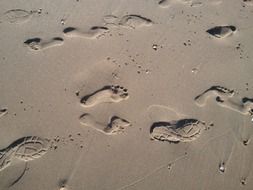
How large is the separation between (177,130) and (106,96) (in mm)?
1355

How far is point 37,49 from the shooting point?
6016mm

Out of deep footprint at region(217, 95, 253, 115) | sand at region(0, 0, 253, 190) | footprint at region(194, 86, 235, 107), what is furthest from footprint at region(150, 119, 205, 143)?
deep footprint at region(217, 95, 253, 115)

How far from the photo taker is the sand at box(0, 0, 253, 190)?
5.01 meters

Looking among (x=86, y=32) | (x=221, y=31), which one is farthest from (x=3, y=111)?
(x=221, y=31)

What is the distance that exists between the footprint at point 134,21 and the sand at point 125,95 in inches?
0.8

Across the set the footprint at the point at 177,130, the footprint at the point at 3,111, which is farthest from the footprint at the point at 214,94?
the footprint at the point at 3,111

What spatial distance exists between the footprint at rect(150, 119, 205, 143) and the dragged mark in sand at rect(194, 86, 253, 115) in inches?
17.1

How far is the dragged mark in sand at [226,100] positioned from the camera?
5604 millimetres

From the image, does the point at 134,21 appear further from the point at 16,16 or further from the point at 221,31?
the point at 16,16

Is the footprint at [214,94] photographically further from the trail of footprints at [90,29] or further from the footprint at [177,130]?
the trail of footprints at [90,29]

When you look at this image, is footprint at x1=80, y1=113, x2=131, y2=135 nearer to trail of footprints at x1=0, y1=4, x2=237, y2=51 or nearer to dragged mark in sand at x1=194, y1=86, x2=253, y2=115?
dragged mark in sand at x1=194, y1=86, x2=253, y2=115

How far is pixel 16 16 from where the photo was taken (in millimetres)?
6426

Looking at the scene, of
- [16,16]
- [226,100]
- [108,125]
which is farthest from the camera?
[16,16]

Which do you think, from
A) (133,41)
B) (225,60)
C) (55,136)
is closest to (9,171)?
(55,136)
